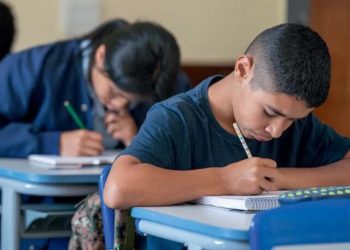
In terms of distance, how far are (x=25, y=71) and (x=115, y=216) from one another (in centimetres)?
117

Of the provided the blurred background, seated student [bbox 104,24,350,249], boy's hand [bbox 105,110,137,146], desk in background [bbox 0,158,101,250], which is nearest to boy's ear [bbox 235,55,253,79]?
seated student [bbox 104,24,350,249]

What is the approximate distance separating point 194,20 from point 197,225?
270 cm

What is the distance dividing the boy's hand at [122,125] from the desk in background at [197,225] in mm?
1191

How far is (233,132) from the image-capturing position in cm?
184

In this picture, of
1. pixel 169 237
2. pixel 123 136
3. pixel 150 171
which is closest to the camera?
pixel 169 237

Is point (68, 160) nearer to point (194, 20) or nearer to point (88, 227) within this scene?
point (88, 227)

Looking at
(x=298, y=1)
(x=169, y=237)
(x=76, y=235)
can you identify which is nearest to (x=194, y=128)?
(x=169, y=237)

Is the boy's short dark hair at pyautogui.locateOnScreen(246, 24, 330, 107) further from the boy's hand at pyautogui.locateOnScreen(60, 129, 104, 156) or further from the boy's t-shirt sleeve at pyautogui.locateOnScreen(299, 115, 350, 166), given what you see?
the boy's hand at pyautogui.locateOnScreen(60, 129, 104, 156)

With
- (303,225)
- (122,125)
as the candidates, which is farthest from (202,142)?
(122,125)

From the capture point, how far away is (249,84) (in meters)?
1.74

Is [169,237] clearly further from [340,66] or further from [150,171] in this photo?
[340,66]

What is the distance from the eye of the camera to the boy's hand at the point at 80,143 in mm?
2643

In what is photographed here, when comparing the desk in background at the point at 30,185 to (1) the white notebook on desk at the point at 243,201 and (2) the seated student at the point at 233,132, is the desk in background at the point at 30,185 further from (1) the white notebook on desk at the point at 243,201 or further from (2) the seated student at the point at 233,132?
(1) the white notebook on desk at the point at 243,201

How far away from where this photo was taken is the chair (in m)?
1.34
